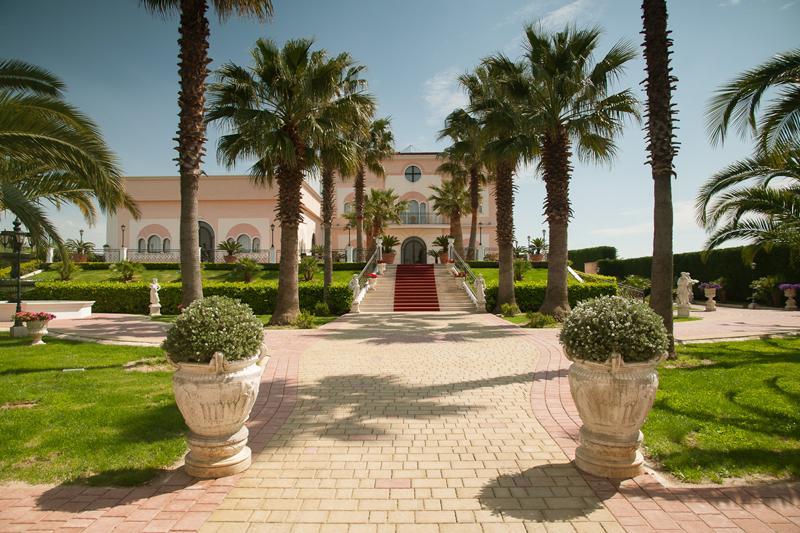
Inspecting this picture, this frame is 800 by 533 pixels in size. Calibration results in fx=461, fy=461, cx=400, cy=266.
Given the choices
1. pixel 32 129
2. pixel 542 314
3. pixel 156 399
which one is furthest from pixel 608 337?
pixel 542 314

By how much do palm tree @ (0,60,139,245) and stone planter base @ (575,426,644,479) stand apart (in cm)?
873

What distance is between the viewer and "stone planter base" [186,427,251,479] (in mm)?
3871

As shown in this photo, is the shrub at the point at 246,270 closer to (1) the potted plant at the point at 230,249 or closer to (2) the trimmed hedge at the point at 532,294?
(1) the potted plant at the point at 230,249

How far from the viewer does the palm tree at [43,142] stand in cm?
757

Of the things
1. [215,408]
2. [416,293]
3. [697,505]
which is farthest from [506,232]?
[215,408]

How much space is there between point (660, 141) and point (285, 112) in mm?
10321

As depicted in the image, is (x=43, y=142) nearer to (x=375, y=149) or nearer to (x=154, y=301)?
(x=154, y=301)

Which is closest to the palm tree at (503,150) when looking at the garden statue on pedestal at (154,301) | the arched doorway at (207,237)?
the garden statue on pedestal at (154,301)

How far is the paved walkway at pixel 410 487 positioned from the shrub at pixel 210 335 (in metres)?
1.05

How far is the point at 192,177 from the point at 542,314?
10.5 meters

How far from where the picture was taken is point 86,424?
5066mm

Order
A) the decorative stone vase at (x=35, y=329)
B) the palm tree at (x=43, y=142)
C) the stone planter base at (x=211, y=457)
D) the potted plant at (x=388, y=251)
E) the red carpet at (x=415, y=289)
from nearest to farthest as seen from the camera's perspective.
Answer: the stone planter base at (x=211, y=457), the palm tree at (x=43, y=142), the decorative stone vase at (x=35, y=329), the red carpet at (x=415, y=289), the potted plant at (x=388, y=251)

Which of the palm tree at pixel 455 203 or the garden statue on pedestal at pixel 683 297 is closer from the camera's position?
the garden statue on pedestal at pixel 683 297

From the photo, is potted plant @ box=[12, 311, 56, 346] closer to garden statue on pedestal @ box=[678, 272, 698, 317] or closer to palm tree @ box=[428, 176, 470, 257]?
garden statue on pedestal @ box=[678, 272, 698, 317]
